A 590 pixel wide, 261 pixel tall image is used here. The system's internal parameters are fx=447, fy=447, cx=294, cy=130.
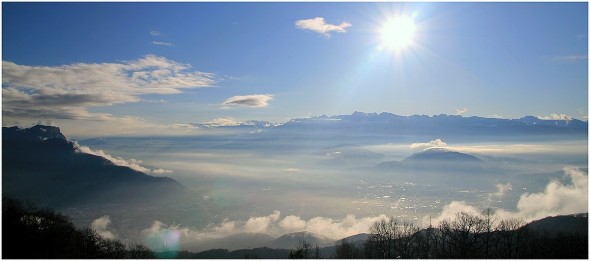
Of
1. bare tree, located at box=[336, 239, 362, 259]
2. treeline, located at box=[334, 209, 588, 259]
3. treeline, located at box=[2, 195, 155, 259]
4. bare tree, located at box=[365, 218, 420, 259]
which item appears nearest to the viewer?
treeline, located at box=[2, 195, 155, 259]

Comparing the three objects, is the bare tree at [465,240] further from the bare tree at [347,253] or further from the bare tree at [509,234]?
the bare tree at [347,253]

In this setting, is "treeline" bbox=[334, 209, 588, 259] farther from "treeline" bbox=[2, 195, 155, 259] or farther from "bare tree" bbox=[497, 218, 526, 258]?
"treeline" bbox=[2, 195, 155, 259]

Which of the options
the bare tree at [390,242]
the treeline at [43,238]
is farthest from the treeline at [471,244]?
the treeline at [43,238]

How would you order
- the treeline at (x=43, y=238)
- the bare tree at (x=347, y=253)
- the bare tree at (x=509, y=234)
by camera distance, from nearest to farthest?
the treeline at (x=43, y=238) → the bare tree at (x=509, y=234) → the bare tree at (x=347, y=253)

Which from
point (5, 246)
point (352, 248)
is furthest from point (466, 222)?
point (5, 246)

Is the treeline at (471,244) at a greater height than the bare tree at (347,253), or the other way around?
the treeline at (471,244)

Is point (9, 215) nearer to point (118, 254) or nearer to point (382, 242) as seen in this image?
point (118, 254)

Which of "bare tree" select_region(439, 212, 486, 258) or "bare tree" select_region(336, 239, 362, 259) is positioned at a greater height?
"bare tree" select_region(439, 212, 486, 258)

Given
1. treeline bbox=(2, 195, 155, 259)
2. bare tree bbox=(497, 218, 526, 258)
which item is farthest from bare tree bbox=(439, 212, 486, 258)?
treeline bbox=(2, 195, 155, 259)
